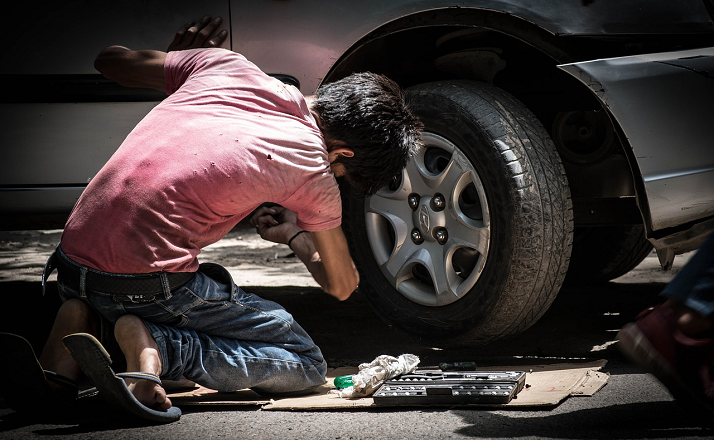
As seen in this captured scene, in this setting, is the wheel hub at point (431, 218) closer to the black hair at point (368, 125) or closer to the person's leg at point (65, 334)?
the black hair at point (368, 125)

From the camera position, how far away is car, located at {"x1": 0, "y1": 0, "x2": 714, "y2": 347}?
2.53 metres

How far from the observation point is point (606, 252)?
410 cm

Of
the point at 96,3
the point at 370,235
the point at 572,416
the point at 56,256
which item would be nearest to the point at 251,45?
the point at 96,3

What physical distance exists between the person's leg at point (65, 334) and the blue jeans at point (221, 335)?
0.04 m

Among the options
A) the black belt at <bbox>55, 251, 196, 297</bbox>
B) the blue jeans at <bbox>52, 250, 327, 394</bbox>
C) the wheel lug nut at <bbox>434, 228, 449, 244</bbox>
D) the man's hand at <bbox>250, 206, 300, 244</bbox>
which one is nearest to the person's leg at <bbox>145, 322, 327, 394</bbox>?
the blue jeans at <bbox>52, 250, 327, 394</bbox>

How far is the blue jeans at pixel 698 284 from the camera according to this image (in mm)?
1814

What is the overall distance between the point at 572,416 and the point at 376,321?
5.30 ft

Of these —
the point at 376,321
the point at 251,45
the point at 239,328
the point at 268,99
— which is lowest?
the point at 376,321

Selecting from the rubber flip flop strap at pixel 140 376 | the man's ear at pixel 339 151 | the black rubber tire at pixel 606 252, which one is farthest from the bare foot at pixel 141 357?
the black rubber tire at pixel 606 252

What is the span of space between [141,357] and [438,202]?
121 cm

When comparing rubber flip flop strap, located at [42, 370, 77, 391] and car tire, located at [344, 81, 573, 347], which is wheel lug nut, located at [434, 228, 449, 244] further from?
rubber flip flop strap, located at [42, 370, 77, 391]

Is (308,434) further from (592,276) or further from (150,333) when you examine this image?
(592,276)

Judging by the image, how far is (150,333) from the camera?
226 cm

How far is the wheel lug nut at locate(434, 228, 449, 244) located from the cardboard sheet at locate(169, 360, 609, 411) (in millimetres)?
475
